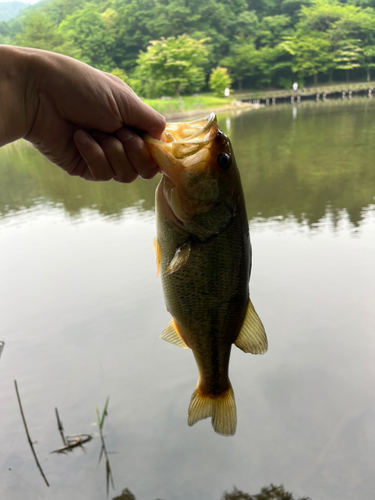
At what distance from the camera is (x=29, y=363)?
5066 mm

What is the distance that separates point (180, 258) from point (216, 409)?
724mm

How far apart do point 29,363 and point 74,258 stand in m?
3.03

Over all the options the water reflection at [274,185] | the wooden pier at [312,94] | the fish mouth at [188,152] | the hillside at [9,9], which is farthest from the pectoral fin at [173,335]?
the hillside at [9,9]

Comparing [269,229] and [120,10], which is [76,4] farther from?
[269,229]

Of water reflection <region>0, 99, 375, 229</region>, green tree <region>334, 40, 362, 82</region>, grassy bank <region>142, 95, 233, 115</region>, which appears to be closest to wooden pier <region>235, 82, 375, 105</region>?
grassy bank <region>142, 95, 233, 115</region>

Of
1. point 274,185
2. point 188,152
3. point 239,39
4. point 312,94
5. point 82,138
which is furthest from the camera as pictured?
point 239,39

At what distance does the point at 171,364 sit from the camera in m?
4.91

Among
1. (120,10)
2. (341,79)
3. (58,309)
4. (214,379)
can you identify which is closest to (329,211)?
(58,309)

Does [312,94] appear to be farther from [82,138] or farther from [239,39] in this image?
[82,138]

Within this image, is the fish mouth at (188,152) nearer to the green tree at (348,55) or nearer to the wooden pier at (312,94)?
the wooden pier at (312,94)

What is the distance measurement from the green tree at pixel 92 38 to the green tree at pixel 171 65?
1128cm

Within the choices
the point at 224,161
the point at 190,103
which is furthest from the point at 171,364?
the point at 190,103

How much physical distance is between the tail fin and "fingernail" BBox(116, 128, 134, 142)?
1.15m

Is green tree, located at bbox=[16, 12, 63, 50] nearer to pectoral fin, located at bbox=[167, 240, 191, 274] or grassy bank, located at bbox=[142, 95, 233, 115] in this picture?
grassy bank, located at bbox=[142, 95, 233, 115]
